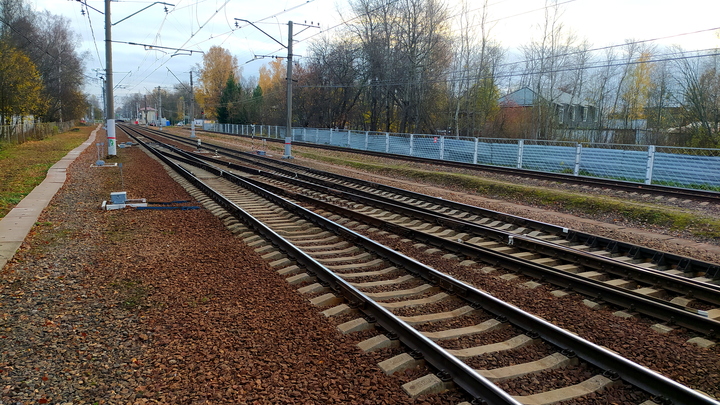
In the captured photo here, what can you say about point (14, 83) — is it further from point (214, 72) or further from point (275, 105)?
point (214, 72)

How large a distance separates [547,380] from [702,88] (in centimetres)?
3222

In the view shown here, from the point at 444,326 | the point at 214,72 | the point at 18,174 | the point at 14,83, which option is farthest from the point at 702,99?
the point at 214,72

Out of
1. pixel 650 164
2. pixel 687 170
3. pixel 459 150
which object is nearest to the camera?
pixel 687 170

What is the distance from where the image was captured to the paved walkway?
26.7 feet

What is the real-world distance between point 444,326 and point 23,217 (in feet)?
33.6

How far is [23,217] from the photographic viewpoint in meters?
10.8

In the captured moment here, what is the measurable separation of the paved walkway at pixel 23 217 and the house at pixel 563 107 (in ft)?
124

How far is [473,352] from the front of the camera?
470cm

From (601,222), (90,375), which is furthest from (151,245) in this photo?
(601,222)

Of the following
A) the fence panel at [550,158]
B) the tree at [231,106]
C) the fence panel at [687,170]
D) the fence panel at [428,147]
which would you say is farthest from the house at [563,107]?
the tree at [231,106]

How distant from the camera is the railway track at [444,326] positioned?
4.02 m

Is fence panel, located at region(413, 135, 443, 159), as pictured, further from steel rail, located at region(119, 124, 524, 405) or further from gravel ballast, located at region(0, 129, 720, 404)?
gravel ballast, located at region(0, 129, 720, 404)

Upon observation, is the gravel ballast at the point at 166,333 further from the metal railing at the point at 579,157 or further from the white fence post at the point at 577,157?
the white fence post at the point at 577,157

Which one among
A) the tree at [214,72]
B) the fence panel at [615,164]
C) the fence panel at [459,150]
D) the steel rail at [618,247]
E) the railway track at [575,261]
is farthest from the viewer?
the tree at [214,72]
